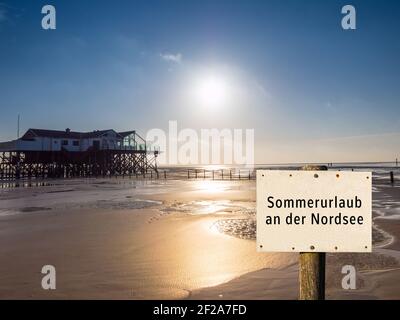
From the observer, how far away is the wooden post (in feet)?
7.79

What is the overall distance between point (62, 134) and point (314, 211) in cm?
6268

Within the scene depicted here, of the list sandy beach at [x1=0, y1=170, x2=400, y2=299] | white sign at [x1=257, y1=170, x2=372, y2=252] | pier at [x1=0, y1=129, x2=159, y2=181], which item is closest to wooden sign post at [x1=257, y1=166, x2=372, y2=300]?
white sign at [x1=257, y1=170, x2=372, y2=252]

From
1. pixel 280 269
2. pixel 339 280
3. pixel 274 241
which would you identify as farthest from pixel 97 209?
pixel 274 241

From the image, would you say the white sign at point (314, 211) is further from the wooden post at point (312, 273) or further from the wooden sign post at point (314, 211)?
the wooden post at point (312, 273)

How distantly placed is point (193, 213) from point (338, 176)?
41.1 feet

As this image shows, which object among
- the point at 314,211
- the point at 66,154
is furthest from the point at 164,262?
the point at 66,154

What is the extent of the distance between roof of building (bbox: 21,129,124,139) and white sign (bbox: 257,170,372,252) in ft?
198

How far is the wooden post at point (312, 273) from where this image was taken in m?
2.38

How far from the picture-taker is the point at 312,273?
2.42 meters

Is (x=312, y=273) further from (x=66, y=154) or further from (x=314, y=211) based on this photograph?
(x=66, y=154)

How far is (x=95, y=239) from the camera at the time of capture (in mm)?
9008

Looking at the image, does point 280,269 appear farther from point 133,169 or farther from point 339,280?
point 133,169

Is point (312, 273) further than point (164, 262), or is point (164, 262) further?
point (164, 262)

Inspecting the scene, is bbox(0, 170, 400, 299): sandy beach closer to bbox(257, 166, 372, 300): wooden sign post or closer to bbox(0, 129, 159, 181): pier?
bbox(257, 166, 372, 300): wooden sign post
